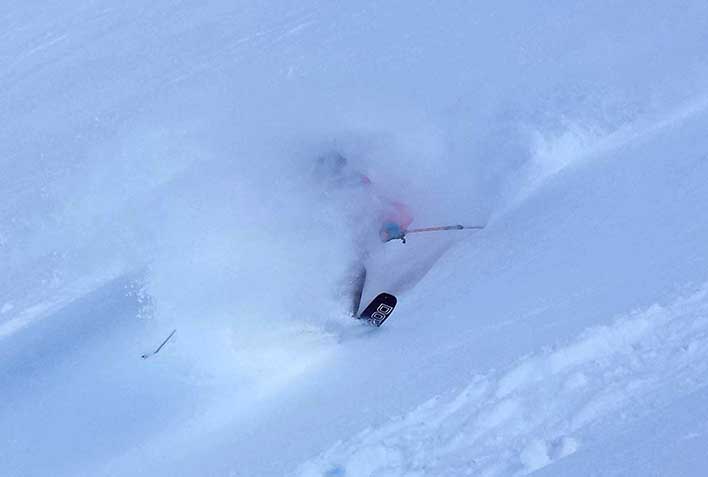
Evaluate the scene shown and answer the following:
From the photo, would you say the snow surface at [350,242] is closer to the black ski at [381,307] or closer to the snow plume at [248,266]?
the snow plume at [248,266]

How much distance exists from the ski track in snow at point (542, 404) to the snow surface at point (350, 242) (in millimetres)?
16

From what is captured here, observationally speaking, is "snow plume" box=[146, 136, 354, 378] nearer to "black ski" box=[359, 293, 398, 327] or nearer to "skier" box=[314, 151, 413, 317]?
"skier" box=[314, 151, 413, 317]

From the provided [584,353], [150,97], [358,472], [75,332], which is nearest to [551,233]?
[584,353]

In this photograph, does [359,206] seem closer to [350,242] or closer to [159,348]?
[350,242]

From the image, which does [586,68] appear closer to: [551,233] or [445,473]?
[551,233]

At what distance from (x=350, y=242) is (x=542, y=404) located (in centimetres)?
183

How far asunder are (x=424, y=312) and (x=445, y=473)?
115 centimetres

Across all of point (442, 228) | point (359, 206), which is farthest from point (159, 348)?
point (442, 228)

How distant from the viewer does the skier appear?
4.95m

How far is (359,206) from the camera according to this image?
196 inches

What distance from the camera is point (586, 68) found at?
505 cm

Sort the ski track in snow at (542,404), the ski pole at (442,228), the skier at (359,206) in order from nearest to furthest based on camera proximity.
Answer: the ski track in snow at (542,404) < the ski pole at (442,228) < the skier at (359,206)

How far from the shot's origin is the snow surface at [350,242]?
474 centimetres

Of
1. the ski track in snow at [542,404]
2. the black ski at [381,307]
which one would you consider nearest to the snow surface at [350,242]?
the ski track in snow at [542,404]
